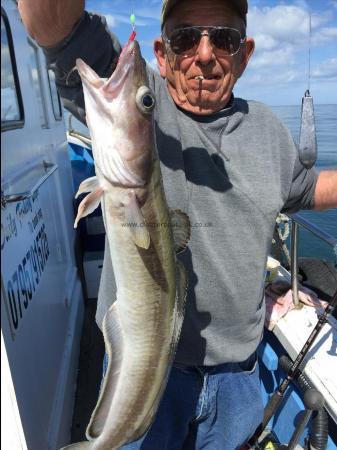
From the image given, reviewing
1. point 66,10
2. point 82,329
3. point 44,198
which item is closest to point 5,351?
point 66,10

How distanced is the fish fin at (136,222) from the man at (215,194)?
1.65 ft

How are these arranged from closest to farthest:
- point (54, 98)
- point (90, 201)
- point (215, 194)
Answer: point (90, 201) < point (215, 194) < point (54, 98)

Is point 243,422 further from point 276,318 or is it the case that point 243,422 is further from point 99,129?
point 99,129

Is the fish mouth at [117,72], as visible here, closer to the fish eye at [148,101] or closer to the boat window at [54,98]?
the fish eye at [148,101]

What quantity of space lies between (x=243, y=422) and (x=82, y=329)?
2.93 m

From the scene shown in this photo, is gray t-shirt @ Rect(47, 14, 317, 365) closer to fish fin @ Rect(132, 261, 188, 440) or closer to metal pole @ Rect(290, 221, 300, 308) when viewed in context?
fish fin @ Rect(132, 261, 188, 440)

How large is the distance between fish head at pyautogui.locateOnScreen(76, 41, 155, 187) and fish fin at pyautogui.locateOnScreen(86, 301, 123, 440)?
59 cm

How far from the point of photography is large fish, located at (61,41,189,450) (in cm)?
146

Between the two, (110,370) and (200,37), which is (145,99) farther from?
(110,370)

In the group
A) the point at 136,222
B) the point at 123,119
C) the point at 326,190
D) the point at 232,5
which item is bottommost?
the point at 326,190

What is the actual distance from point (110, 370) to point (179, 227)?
2.23ft

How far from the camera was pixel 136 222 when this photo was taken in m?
1.51

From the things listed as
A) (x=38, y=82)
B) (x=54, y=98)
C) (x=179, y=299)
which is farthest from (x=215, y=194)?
(x=54, y=98)

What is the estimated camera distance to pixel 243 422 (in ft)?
7.87
